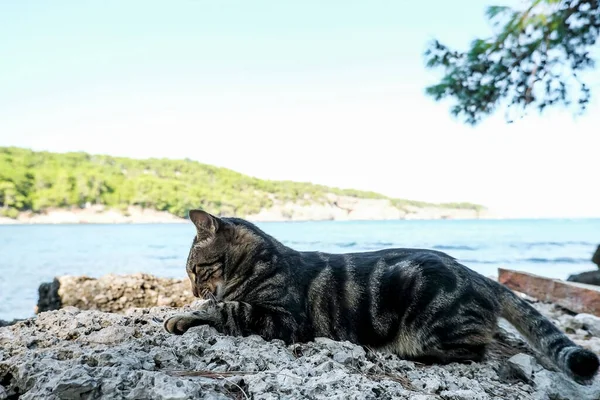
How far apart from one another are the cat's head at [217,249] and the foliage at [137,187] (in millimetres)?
19868

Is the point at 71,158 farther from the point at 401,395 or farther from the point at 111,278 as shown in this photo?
the point at 401,395

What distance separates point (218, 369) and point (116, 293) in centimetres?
302

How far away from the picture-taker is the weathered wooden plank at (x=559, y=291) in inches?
182

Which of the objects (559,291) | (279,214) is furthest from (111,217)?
(559,291)

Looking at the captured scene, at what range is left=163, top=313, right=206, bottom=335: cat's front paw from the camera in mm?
2301

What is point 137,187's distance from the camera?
29031 mm

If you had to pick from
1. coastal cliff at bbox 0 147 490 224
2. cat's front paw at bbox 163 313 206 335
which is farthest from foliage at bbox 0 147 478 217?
cat's front paw at bbox 163 313 206 335

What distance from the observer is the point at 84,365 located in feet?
4.93

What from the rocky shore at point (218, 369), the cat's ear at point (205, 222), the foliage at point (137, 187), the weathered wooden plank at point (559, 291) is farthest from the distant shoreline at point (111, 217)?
the rocky shore at point (218, 369)

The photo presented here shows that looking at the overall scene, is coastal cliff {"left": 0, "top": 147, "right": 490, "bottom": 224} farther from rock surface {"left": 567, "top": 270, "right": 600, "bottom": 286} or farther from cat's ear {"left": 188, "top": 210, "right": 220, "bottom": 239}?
cat's ear {"left": 188, "top": 210, "right": 220, "bottom": 239}

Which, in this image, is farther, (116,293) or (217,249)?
(116,293)

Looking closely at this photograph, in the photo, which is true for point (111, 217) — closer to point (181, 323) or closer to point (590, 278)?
point (590, 278)

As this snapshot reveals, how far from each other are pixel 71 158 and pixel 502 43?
1482 inches

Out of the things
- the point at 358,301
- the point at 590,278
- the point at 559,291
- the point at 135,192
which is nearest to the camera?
the point at 358,301
